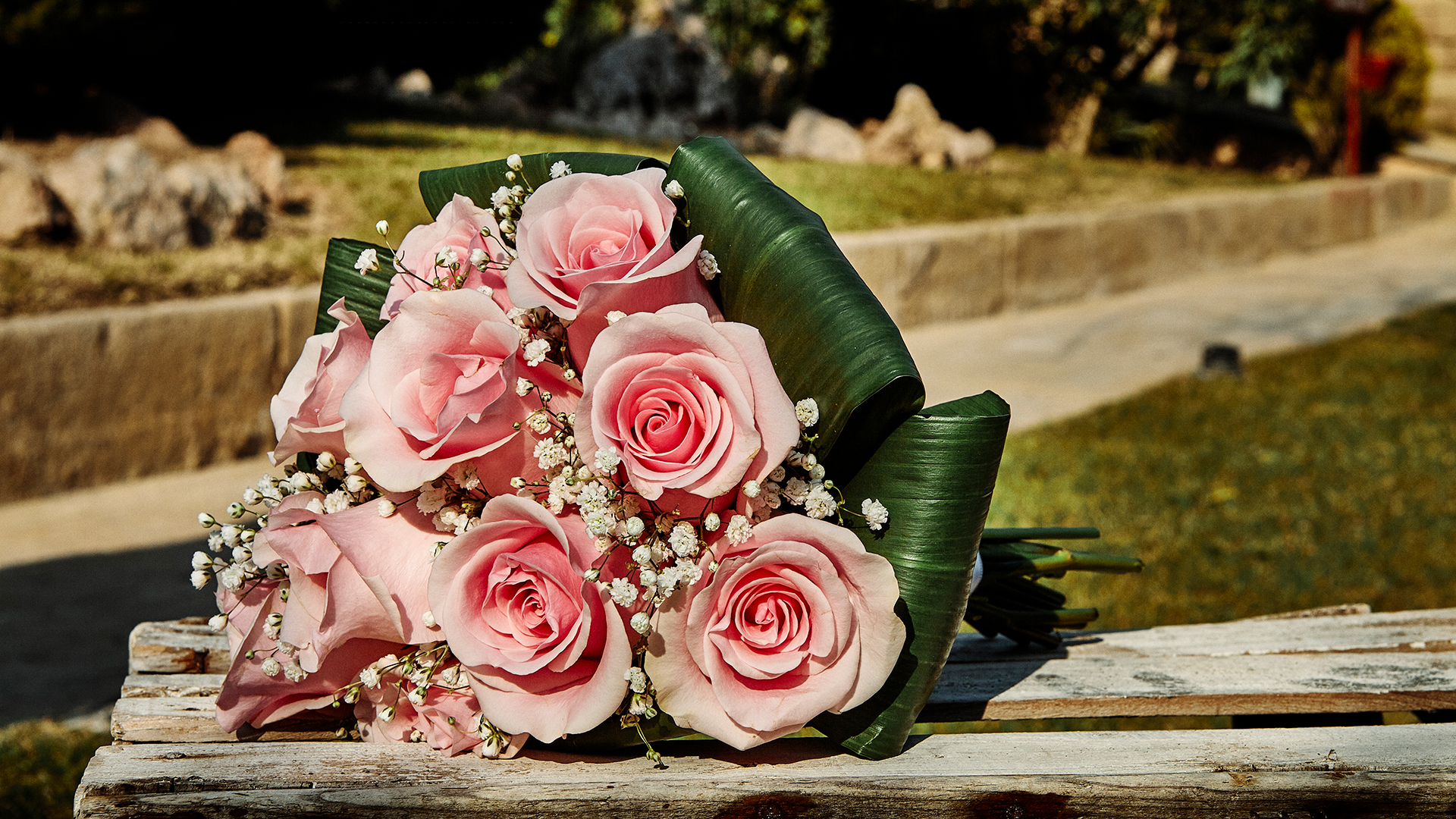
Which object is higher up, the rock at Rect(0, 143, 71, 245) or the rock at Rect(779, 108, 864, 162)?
the rock at Rect(0, 143, 71, 245)

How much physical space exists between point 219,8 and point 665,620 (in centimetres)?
742

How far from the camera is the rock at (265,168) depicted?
5824mm

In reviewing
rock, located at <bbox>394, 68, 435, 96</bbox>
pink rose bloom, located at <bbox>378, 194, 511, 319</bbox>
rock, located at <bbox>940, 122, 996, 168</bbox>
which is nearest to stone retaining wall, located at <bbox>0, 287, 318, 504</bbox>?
pink rose bloom, located at <bbox>378, 194, 511, 319</bbox>

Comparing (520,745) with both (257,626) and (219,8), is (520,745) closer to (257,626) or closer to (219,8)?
(257,626)

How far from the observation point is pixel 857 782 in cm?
119

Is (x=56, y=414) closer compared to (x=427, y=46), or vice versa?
(x=56, y=414)

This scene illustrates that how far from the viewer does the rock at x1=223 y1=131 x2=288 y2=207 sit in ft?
19.1

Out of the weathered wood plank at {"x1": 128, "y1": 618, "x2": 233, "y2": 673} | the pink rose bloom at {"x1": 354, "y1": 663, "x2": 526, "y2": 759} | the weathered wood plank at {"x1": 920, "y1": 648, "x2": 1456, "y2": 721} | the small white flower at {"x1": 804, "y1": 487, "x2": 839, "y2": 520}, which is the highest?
the small white flower at {"x1": 804, "y1": 487, "x2": 839, "y2": 520}

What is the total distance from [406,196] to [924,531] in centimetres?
544

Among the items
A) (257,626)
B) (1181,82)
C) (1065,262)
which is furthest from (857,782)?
(1181,82)

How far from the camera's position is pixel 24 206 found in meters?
4.63

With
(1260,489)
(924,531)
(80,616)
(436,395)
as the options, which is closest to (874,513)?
(924,531)

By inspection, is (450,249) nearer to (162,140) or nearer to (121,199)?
(121,199)

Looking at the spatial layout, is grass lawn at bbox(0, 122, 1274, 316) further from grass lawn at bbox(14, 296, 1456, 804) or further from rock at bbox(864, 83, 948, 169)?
grass lawn at bbox(14, 296, 1456, 804)
